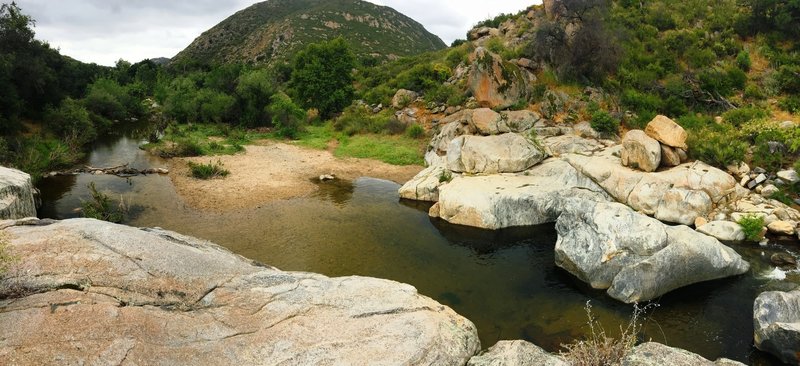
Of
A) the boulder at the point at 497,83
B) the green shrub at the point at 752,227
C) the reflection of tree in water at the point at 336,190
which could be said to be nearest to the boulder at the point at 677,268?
the green shrub at the point at 752,227

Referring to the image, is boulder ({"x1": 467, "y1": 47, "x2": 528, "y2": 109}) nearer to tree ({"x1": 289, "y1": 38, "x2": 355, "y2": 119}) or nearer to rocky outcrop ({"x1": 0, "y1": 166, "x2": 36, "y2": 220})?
tree ({"x1": 289, "y1": 38, "x2": 355, "y2": 119})

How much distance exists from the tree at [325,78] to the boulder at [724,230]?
32.1m

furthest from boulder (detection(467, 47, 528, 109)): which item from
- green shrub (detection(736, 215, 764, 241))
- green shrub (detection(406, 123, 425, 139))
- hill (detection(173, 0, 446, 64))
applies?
hill (detection(173, 0, 446, 64))

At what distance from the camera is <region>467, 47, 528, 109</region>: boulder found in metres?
29.2

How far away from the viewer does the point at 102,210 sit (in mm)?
16453

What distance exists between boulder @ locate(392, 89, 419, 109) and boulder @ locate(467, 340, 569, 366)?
102 feet

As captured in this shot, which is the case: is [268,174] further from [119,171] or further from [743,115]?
[743,115]

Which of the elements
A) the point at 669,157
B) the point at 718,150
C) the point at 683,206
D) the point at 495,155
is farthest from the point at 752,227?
the point at 495,155

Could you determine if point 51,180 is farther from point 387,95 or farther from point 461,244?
point 387,95

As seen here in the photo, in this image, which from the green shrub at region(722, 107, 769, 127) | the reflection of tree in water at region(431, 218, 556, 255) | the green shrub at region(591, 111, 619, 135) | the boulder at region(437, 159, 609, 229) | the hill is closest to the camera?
the reflection of tree in water at region(431, 218, 556, 255)

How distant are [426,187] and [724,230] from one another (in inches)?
464

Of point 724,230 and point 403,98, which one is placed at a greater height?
point 403,98

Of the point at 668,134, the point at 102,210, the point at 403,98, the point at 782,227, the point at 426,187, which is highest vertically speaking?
the point at 403,98

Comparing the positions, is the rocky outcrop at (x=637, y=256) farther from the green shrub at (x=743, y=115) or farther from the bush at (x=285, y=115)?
the bush at (x=285, y=115)
